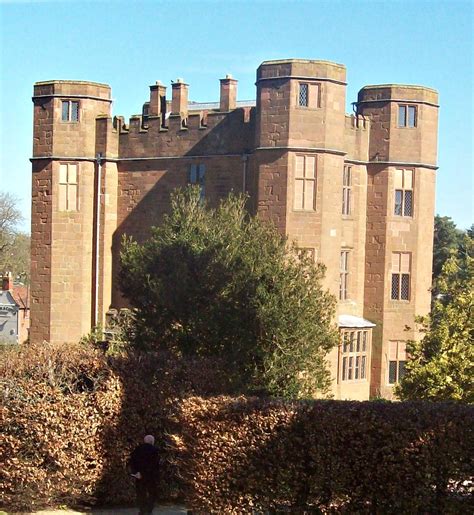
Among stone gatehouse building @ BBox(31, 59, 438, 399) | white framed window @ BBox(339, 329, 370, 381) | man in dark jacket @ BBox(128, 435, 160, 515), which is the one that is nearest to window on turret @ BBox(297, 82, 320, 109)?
stone gatehouse building @ BBox(31, 59, 438, 399)

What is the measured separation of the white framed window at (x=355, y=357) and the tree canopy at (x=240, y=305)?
772 centimetres

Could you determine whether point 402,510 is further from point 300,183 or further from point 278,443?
point 300,183

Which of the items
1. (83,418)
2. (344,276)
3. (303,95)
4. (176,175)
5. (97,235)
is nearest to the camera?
(83,418)

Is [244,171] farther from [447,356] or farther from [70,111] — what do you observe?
[447,356]

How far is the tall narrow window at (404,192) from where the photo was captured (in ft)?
99.2

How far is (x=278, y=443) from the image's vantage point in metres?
13.8

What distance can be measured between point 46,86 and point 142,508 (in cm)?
1885

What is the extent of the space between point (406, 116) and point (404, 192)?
8.30 ft

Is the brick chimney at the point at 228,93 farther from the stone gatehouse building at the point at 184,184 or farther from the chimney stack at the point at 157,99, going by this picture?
the chimney stack at the point at 157,99

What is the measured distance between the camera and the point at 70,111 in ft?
98.9

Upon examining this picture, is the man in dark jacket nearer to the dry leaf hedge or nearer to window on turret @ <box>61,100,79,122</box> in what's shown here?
the dry leaf hedge

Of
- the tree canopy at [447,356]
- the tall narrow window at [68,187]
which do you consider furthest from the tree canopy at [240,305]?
the tall narrow window at [68,187]

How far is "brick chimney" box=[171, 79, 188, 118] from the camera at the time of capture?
30203 millimetres

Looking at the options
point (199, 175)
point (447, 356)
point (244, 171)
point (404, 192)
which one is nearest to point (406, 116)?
point (404, 192)
